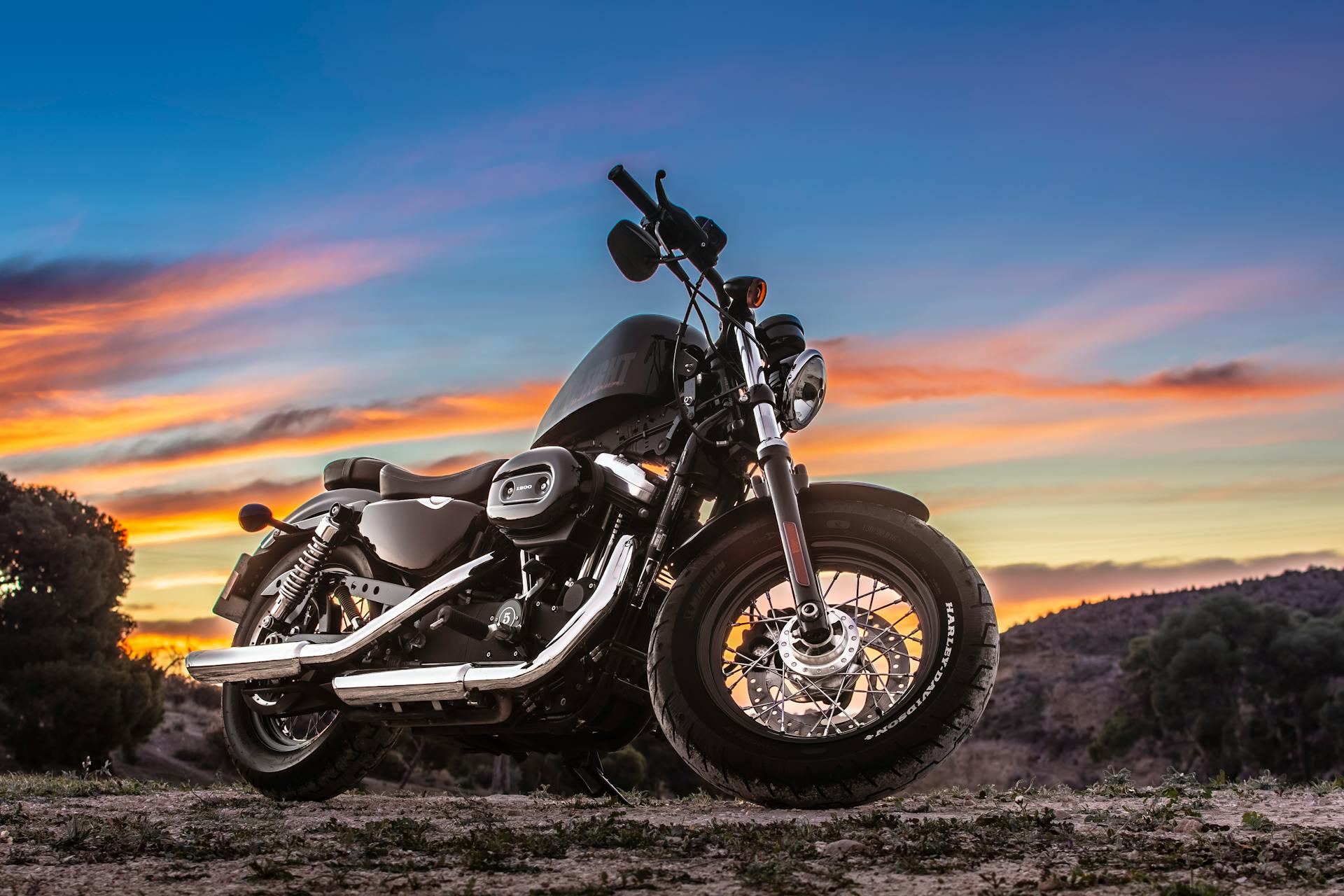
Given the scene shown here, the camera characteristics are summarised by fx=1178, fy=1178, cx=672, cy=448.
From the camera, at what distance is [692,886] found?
328cm

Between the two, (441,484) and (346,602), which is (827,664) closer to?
(441,484)

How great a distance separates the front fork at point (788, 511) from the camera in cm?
457

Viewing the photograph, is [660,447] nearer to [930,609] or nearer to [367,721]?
[930,609]

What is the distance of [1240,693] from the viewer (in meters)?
35.9

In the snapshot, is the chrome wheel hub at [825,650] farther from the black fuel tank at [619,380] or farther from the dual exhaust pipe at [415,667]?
the black fuel tank at [619,380]

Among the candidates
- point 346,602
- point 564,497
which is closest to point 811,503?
point 564,497

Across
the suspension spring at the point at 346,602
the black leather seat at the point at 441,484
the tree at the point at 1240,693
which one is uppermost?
the black leather seat at the point at 441,484

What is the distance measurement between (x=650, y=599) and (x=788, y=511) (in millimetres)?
935

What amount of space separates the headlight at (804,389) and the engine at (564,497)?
72 cm

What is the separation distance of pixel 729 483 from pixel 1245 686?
117ft

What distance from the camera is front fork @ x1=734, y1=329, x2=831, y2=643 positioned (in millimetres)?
4574

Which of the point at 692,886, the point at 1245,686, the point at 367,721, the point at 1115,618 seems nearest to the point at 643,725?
the point at 367,721

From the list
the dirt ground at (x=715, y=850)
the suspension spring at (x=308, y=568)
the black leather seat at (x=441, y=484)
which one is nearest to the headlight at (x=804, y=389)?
the dirt ground at (x=715, y=850)

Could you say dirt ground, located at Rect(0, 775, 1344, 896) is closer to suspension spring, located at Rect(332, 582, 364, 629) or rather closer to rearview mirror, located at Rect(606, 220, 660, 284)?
suspension spring, located at Rect(332, 582, 364, 629)
